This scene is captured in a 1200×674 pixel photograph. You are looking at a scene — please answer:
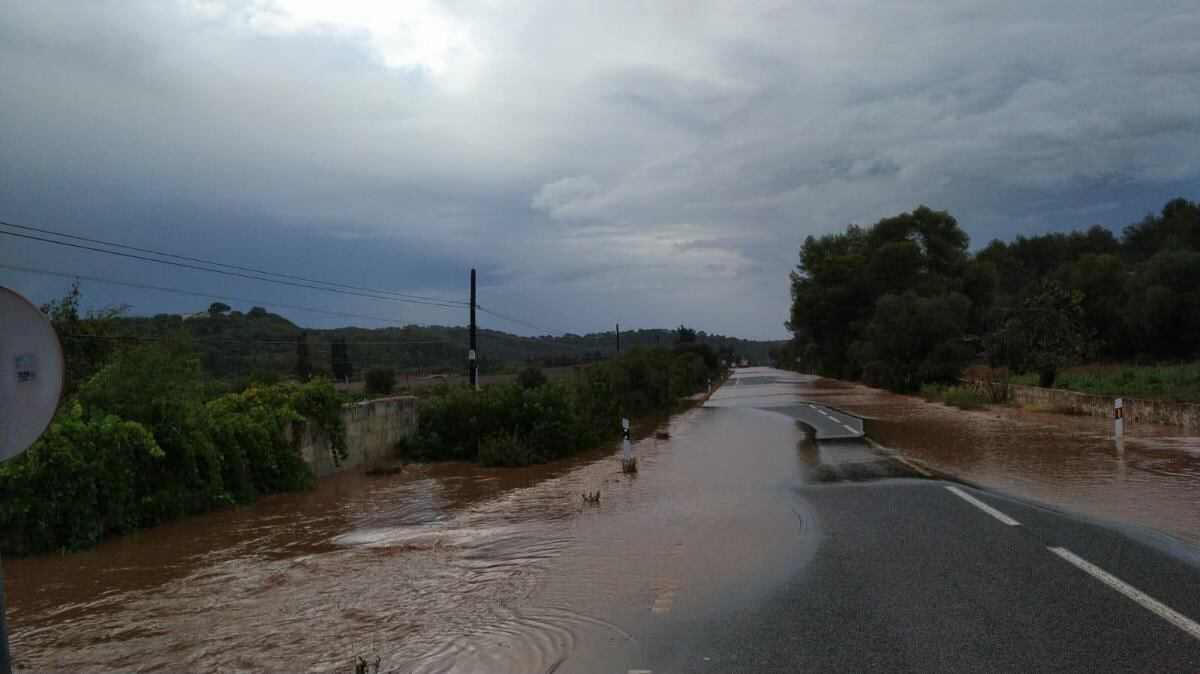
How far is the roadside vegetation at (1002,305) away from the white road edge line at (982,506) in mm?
12565

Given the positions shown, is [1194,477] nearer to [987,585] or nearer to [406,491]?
[987,585]

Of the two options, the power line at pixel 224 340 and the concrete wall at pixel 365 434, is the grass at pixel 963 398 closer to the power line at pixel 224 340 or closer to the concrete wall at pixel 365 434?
the concrete wall at pixel 365 434

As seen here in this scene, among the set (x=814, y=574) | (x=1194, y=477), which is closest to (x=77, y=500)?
(x=814, y=574)

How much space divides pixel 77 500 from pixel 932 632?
32.2ft

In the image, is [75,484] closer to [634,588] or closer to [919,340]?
[634,588]

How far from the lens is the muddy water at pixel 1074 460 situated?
945cm

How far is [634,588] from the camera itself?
7184 millimetres

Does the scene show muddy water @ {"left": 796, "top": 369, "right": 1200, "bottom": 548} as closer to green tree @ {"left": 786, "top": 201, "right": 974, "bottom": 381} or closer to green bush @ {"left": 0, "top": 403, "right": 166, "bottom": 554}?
green bush @ {"left": 0, "top": 403, "right": 166, "bottom": 554}

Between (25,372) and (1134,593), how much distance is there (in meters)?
7.19

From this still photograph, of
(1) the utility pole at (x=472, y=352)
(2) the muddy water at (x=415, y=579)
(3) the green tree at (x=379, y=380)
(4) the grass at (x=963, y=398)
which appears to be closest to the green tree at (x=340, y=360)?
(3) the green tree at (x=379, y=380)

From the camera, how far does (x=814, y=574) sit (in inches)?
280

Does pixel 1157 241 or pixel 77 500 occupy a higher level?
pixel 1157 241

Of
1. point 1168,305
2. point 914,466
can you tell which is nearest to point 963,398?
point 914,466

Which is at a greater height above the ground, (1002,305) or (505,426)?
(1002,305)
